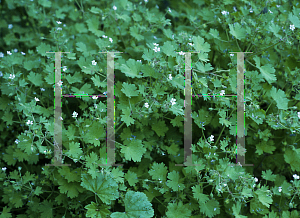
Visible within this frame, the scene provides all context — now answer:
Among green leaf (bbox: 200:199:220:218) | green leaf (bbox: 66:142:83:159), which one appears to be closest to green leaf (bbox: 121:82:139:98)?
green leaf (bbox: 66:142:83:159)

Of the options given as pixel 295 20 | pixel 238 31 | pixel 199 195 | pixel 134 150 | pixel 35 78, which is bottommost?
pixel 199 195

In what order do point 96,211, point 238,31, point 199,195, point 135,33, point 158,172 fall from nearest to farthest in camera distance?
point 96,211 < point 199,195 < point 158,172 < point 238,31 < point 135,33

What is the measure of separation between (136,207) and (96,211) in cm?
32

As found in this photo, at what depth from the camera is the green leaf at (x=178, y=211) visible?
2410mm

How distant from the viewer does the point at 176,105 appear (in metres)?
2.54

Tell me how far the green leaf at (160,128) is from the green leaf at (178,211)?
Answer: 2.13 feet

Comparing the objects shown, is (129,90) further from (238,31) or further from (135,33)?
(238,31)

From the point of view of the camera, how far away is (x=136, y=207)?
236 centimetres

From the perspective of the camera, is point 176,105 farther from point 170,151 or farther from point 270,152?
point 270,152

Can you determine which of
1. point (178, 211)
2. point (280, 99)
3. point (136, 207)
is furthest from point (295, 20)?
point (136, 207)

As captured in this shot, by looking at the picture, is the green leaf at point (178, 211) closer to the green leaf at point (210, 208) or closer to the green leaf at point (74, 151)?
the green leaf at point (210, 208)

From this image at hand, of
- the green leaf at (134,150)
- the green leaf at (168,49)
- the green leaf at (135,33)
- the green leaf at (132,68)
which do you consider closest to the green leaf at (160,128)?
the green leaf at (134,150)

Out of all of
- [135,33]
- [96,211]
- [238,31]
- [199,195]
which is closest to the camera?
[96,211]

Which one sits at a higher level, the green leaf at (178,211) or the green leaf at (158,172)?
the green leaf at (158,172)
